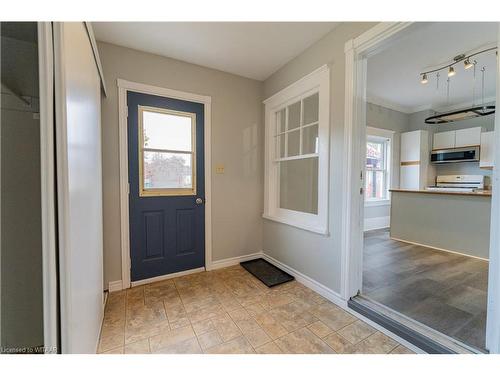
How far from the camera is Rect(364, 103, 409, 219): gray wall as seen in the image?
14.9 ft

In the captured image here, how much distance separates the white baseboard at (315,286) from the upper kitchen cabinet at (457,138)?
4.78m

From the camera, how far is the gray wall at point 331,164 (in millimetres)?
1953

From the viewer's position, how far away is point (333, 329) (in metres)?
1.65

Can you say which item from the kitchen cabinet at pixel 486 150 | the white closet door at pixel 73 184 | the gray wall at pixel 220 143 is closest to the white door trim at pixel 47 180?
the white closet door at pixel 73 184

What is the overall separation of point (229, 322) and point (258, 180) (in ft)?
6.05

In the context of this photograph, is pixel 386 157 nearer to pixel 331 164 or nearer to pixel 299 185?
pixel 299 185

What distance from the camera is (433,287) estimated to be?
2.18m

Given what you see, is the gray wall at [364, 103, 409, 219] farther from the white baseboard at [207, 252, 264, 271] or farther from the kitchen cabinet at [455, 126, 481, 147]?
the white baseboard at [207, 252, 264, 271]

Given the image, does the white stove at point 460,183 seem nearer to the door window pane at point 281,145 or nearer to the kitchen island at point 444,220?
the kitchen island at point 444,220

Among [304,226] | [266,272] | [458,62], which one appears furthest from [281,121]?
[458,62]

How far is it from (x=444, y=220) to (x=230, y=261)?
3.40 meters
